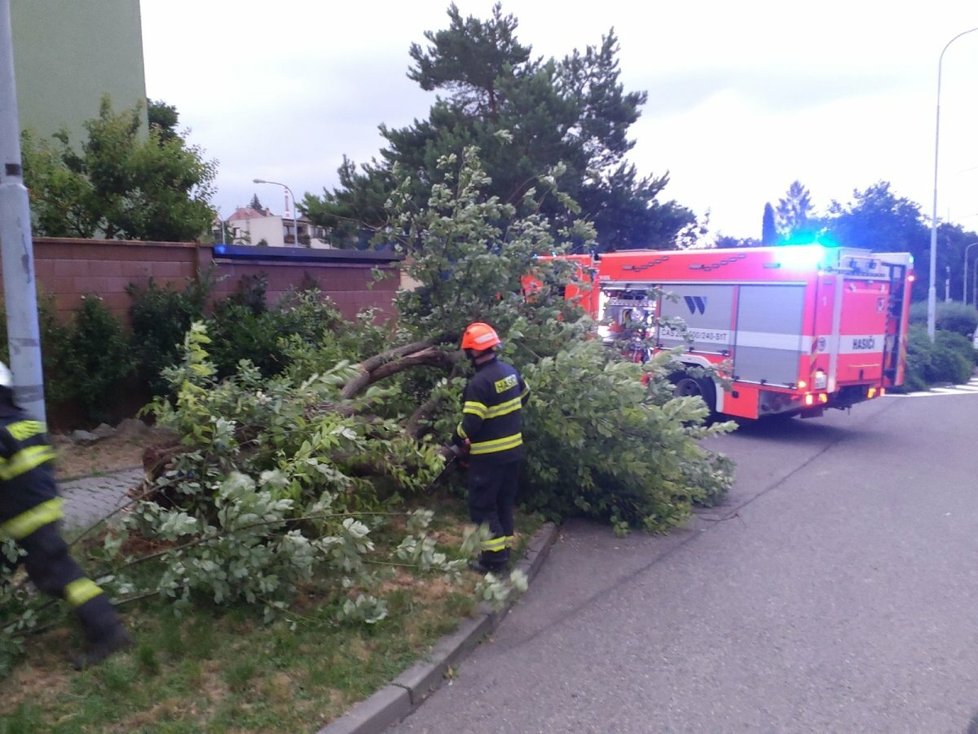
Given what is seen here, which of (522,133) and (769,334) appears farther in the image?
(522,133)

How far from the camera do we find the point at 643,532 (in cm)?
760

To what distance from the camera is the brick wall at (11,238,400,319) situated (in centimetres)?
870

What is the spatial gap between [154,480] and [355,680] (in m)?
2.15

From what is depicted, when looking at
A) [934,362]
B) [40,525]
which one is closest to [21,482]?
[40,525]

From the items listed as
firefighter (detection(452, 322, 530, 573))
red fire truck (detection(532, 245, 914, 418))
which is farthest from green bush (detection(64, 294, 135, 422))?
red fire truck (detection(532, 245, 914, 418))

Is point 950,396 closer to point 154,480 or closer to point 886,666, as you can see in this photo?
point 886,666

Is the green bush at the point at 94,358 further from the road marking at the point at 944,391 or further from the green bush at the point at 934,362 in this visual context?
the green bush at the point at 934,362

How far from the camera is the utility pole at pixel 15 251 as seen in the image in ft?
16.2

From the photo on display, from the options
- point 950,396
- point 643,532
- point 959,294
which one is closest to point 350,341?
point 643,532

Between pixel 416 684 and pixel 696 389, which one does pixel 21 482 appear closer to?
pixel 416 684

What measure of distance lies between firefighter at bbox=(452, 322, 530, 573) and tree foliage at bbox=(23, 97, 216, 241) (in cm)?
618

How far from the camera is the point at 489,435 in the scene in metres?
5.98

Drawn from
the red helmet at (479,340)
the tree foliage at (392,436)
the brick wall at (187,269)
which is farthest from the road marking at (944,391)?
the red helmet at (479,340)

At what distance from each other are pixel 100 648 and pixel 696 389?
428 inches
